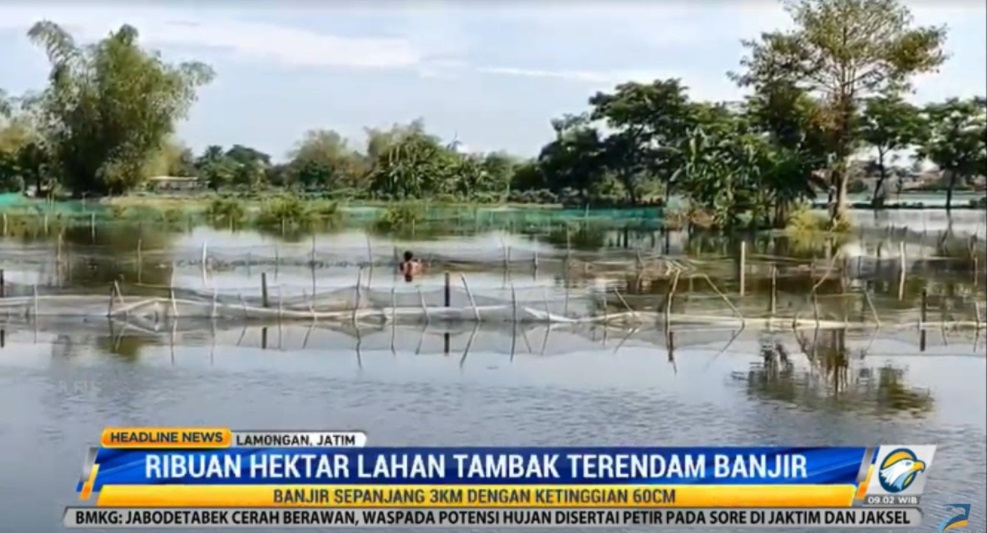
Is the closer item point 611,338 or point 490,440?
point 490,440

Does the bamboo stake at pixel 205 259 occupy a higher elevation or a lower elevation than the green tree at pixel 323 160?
lower

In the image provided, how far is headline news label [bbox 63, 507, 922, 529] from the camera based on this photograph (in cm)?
232

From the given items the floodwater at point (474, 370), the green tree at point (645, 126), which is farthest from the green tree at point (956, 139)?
the green tree at point (645, 126)

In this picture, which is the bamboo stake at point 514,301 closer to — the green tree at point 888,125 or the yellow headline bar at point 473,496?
the yellow headline bar at point 473,496

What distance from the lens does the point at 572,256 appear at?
2.62m

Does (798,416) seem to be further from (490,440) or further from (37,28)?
(37,28)

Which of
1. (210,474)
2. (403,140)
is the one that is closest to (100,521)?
(210,474)

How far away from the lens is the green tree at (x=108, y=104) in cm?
241

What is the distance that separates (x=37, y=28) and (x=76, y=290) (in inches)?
21.6

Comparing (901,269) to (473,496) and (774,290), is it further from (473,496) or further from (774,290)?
(473,496)

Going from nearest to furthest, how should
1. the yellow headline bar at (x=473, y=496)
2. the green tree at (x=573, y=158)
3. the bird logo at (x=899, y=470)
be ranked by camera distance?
the yellow headline bar at (x=473, y=496), the bird logo at (x=899, y=470), the green tree at (x=573, y=158)

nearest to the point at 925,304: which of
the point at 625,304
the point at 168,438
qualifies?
the point at 625,304

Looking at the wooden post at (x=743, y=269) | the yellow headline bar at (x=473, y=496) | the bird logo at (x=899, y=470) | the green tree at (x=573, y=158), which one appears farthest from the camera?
the wooden post at (x=743, y=269)

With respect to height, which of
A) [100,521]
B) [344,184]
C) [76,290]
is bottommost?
[100,521]
